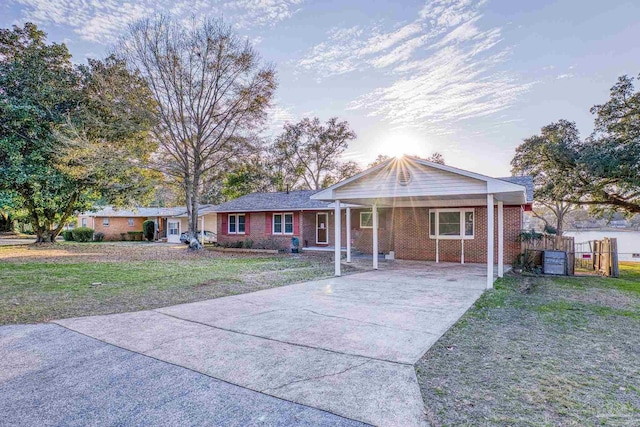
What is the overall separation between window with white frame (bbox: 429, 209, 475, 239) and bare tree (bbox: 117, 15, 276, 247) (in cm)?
1138

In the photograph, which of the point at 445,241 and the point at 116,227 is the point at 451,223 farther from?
the point at 116,227

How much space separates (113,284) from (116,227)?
29.0 metres

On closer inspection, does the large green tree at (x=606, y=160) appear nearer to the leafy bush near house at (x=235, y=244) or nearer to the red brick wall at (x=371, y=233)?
the red brick wall at (x=371, y=233)

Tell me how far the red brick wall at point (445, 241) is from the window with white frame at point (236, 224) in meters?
Result: 10.9

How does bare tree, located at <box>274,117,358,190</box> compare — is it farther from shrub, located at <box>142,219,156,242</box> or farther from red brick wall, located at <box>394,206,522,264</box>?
red brick wall, located at <box>394,206,522,264</box>

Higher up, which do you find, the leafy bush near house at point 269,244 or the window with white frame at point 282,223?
the window with white frame at point 282,223

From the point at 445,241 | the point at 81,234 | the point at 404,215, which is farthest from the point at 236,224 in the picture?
the point at 81,234

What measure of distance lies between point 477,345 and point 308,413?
2.68 m

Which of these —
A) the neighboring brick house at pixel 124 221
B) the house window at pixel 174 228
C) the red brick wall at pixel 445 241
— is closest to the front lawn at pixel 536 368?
the red brick wall at pixel 445 241

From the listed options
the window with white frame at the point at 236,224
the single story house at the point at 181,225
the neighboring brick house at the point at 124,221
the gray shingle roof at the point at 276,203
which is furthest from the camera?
the neighboring brick house at the point at 124,221

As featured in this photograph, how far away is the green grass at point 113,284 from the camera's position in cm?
662

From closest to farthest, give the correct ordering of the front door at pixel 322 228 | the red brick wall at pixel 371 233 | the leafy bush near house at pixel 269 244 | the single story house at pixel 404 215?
the single story house at pixel 404 215 < the red brick wall at pixel 371 233 < the front door at pixel 322 228 < the leafy bush near house at pixel 269 244

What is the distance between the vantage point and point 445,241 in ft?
47.6

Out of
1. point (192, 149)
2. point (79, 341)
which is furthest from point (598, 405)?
point (192, 149)
